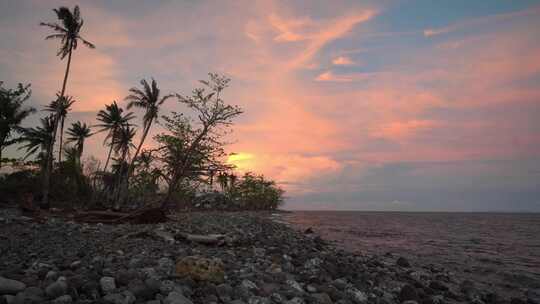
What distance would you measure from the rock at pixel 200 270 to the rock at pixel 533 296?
10.3m

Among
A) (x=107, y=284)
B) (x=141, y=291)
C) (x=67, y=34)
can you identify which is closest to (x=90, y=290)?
(x=107, y=284)

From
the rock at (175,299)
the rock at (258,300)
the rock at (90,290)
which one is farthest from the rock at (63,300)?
the rock at (258,300)

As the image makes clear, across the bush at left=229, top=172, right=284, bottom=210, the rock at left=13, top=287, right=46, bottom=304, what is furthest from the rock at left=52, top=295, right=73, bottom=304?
the bush at left=229, top=172, right=284, bottom=210

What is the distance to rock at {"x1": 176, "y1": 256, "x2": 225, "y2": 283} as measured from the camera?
19.4 feet

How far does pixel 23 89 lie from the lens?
104 ft

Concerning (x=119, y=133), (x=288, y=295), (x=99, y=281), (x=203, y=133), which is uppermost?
(x=119, y=133)

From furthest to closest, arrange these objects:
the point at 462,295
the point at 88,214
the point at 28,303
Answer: the point at 88,214
the point at 462,295
the point at 28,303

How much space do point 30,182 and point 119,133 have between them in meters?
11.0

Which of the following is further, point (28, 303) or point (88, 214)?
point (88, 214)

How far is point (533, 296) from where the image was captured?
10797 mm

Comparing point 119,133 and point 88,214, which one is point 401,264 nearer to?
point 88,214

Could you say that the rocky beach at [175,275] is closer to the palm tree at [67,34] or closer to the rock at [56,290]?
the rock at [56,290]

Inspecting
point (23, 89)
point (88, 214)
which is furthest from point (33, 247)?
point (23, 89)

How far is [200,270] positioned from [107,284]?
171 centimetres
